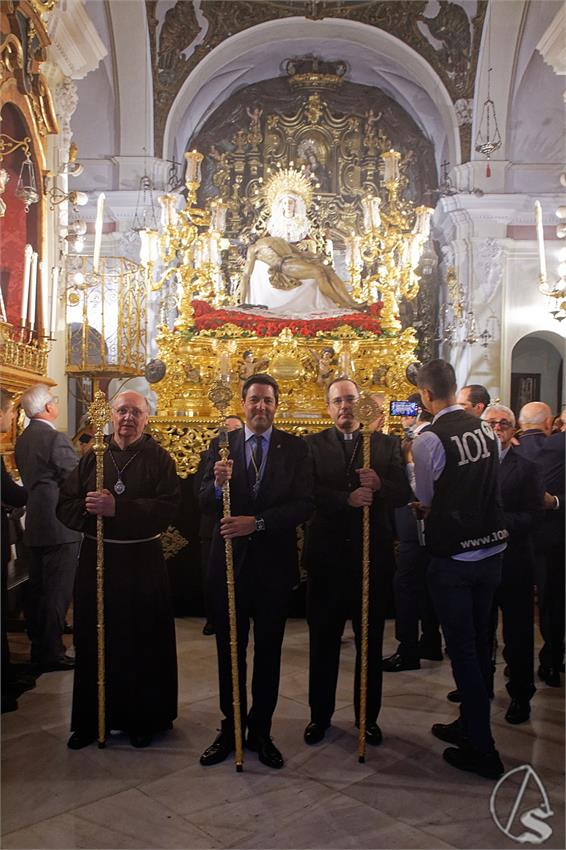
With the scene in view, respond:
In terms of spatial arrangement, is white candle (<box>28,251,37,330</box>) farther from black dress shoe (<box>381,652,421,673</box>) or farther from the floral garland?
black dress shoe (<box>381,652,421,673</box>)

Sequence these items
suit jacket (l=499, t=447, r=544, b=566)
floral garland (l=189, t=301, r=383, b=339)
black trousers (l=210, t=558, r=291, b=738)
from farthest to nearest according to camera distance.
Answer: floral garland (l=189, t=301, r=383, b=339) < suit jacket (l=499, t=447, r=544, b=566) < black trousers (l=210, t=558, r=291, b=738)

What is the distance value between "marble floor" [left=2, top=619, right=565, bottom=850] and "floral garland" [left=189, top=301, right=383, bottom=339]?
387 centimetres

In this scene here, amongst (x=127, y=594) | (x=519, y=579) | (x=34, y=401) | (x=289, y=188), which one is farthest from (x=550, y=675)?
(x=289, y=188)

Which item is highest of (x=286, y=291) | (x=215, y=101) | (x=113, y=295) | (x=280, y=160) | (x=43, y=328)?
(x=215, y=101)

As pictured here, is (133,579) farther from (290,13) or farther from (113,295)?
(290,13)

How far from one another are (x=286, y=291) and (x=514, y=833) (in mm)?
6415

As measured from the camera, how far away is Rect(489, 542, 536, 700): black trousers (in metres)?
3.95

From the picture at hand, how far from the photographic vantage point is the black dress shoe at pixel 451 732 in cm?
364

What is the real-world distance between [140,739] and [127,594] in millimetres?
712

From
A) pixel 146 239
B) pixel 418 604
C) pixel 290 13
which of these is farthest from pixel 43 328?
pixel 290 13

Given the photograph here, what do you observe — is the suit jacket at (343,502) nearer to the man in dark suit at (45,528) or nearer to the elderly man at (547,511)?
the elderly man at (547,511)

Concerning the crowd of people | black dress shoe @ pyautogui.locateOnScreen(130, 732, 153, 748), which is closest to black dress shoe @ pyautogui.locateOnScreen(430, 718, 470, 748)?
the crowd of people

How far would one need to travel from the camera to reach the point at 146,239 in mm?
7172

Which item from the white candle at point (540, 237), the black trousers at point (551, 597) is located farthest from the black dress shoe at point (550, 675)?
the white candle at point (540, 237)
